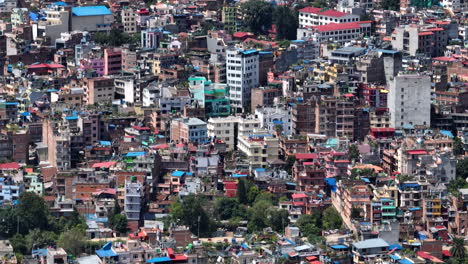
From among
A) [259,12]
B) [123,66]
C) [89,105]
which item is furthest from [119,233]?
[259,12]

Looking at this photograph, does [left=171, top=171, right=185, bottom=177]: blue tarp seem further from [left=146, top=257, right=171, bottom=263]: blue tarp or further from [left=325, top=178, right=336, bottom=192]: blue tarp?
[left=146, top=257, right=171, bottom=263]: blue tarp

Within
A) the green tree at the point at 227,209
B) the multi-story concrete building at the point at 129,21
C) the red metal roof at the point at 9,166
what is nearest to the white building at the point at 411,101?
the green tree at the point at 227,209

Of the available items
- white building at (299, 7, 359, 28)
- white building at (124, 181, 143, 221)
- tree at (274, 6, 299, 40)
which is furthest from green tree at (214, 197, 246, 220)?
tree at (274, 6, 299, 40)

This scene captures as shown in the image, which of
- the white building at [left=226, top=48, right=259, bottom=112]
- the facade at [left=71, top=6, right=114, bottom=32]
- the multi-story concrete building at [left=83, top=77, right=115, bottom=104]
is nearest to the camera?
the white building at [left=226, top=48, right=259, bottom=112]

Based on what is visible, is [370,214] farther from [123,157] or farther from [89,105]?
[89,105]

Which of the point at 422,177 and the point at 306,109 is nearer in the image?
the point at 422,177

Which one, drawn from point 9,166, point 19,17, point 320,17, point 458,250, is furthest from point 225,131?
point 19,17
